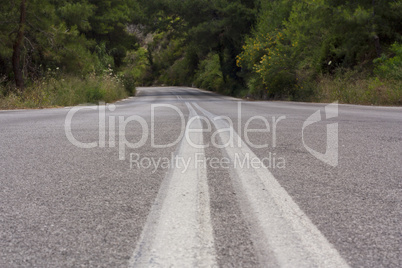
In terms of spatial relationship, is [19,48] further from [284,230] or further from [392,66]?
[284,230]

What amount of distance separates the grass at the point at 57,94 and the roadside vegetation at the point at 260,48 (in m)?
0.05

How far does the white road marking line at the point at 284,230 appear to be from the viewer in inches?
48.3

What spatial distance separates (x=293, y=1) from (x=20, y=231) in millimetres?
22329

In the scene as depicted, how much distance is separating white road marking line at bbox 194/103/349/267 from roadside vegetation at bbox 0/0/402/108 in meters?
11.9

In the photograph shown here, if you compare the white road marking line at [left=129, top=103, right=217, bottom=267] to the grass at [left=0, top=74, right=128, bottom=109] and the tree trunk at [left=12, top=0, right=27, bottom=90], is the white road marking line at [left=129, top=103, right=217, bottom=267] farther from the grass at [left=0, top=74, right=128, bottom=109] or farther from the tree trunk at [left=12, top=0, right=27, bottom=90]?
the tree trunk at [left=12, top=0, right=27, bottom=90]

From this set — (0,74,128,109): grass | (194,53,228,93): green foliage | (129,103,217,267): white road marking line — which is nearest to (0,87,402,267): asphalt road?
(129,103,217,267): white road marking line

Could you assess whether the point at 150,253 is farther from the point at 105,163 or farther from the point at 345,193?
the point at 105,163

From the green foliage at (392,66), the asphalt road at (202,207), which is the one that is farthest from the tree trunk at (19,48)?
the green foliage at (392,66)

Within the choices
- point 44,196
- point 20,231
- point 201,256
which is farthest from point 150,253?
point 44,196

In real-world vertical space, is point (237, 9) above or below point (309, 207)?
above

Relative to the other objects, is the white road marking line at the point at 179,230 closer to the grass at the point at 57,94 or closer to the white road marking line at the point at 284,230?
the white road marking line at the point at 284,230

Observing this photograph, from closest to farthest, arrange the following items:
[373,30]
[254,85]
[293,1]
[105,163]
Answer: [105,163] → [373,30] → [293,1] → [254,85]

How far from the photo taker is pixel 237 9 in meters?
27.9

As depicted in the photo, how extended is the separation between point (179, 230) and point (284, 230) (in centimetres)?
40
